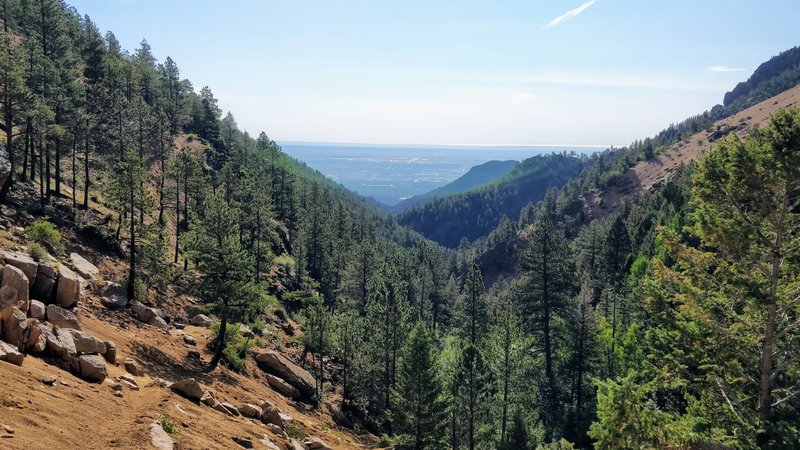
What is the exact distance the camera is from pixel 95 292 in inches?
1148

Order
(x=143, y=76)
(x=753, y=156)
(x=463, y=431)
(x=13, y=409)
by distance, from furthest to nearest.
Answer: (x=143, y=76)
(x=463, y=431)
(x=753, y=156)
(x=13, y=409)

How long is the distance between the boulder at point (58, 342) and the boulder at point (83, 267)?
1259 centimetres

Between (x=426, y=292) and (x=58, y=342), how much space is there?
63774mm

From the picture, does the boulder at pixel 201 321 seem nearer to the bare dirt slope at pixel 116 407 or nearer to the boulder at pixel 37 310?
the bare dirt slope at pixel 116 407

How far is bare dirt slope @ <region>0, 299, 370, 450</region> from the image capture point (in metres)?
13.1

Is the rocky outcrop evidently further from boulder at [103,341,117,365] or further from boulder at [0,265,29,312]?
boulder at [0,265,29,312]

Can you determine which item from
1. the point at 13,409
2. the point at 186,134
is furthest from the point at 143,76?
the point at 13,409

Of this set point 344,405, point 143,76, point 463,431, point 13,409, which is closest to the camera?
→ point 13,409

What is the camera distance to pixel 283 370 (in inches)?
1364

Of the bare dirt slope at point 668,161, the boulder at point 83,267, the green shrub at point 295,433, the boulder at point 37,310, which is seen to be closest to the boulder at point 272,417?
the green shrub at point 295,433

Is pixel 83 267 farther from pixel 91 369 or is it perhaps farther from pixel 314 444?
pixel 314 444

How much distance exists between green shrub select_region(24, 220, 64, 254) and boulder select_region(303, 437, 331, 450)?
773 inches

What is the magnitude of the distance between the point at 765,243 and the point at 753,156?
275 cm

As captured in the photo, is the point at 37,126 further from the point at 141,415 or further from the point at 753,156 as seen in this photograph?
the point at 753,156
